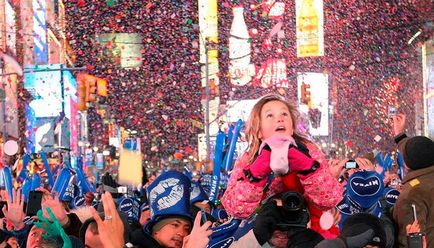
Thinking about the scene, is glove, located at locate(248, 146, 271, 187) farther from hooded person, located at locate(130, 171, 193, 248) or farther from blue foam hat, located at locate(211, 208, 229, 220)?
blue foam hat, located at locate(211, 208, 229, 220)

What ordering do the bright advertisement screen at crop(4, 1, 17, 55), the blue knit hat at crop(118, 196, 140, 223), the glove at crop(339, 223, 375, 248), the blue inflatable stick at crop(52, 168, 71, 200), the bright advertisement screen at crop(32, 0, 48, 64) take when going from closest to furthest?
the glove at crop(339, 223, 375, 248)
the blue knit hat at crop(118, 196, 140, 223)
the blue inflatable stick at crop(52, 168, 71, 200)
the bright advertisement screen at crop(4, 1, 17, 55)
the bright advertisement screen at crop(32, 0, 48, 64)

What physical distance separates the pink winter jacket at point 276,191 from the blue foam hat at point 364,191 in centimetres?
158

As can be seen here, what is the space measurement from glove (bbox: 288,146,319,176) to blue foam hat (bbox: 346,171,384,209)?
70.1 inches

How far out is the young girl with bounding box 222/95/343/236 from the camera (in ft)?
15.5

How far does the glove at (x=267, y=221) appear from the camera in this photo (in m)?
4.60

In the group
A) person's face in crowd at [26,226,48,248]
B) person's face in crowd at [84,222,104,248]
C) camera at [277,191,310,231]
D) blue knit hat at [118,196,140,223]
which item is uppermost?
camera at [277,191,310,231]

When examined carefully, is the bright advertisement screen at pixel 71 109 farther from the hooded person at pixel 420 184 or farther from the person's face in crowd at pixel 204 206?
the hooded person at pixel 420 184

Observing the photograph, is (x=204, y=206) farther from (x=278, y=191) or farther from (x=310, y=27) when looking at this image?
(x=310, y=27)

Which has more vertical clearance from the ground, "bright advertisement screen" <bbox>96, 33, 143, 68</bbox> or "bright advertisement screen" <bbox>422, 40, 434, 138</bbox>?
"bright advertisement screen" <bbox>96, 33, 143, 68</bbox>

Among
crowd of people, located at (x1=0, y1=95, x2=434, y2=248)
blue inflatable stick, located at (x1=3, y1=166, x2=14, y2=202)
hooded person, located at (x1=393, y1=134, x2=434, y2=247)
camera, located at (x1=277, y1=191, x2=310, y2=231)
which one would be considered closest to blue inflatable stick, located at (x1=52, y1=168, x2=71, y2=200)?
blue inflatable stick, located at (x1=3, y1=166, x2=14, y2=202)

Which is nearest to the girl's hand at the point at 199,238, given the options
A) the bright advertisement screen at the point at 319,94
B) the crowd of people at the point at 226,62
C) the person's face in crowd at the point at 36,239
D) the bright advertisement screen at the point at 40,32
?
the person's face in crowd at the point at 36,239

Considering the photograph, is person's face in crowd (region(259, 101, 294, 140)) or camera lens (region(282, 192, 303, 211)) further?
person's face in crowd (region(259, 101, 294, 140))

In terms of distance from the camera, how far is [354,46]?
7325 centimetres

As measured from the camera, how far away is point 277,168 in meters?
4.64
